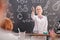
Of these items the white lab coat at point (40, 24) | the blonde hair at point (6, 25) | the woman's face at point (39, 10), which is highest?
the woman's face at point (39, 10)

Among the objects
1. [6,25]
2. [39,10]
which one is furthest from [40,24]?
[6,25]

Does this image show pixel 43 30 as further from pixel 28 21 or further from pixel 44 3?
pixel 44 3

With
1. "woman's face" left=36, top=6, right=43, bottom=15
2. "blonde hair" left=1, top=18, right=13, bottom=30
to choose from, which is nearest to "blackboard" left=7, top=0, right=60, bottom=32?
"woman's face" left=36, top=6, right=43, bottom=15

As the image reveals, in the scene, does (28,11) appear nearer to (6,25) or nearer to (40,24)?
(40,24)

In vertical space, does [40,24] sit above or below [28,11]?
below

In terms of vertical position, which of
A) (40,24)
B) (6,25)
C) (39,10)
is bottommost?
(40,24)

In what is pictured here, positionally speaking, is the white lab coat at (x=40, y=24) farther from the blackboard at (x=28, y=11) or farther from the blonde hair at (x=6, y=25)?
the blonde hair at (x=6, y=25)

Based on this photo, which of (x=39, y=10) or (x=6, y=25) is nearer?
(x=6, y=25)

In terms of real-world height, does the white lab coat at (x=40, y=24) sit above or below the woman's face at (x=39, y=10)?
below

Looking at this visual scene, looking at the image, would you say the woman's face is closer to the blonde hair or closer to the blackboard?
the blackboard

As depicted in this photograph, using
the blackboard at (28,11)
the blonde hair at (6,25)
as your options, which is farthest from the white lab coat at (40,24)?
the blonde hair at (6,25)

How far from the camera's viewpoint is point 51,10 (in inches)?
89.0

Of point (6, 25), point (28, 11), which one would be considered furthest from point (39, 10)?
point (6, 25)

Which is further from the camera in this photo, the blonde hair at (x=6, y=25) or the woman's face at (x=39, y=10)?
the woman's face at (x=39, y=10)
